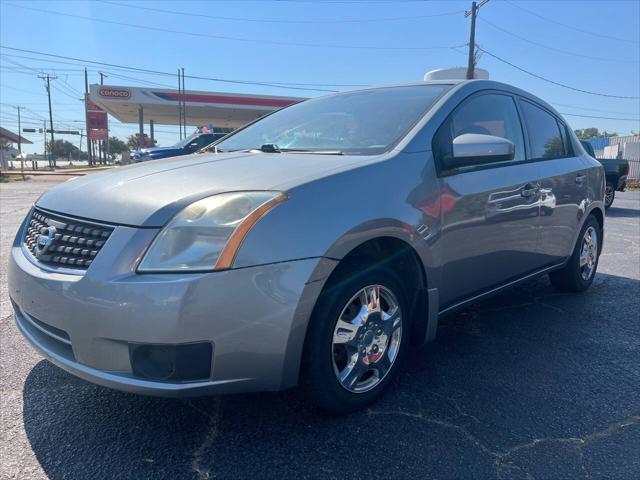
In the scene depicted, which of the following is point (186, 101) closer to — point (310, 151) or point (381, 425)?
point (310, 151)

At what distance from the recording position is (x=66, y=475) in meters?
1.97

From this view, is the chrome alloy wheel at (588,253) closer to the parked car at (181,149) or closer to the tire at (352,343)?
the tire at (352,343)

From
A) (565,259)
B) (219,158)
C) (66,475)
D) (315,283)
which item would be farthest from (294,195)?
(565,259)

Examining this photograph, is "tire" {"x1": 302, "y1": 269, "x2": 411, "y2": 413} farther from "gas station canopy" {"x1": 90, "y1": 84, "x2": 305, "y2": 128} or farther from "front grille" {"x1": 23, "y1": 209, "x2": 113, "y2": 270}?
"gas station canopy" {"x1": 90, "y1": 84, "x2": 305, "y2": 128}

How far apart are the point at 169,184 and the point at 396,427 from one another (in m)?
1.54

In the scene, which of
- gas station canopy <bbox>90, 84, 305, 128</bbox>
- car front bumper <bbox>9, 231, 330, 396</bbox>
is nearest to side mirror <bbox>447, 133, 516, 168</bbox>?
car front bumper <bbox>9, 231, 330, 396</bbox>

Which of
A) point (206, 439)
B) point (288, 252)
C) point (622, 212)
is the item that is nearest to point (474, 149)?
point (288, 252)

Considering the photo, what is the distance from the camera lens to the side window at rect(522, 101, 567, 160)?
3728 millimetres

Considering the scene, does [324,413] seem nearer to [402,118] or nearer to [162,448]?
[162,448]

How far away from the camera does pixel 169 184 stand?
88.6 inches

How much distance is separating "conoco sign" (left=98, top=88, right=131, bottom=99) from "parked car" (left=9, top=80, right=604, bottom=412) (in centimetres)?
3226

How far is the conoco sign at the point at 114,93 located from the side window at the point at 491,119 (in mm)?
32742

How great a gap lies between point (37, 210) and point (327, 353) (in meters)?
1.66

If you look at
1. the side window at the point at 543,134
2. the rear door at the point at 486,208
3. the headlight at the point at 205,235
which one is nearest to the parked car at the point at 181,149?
the side window at the point at 543,134
